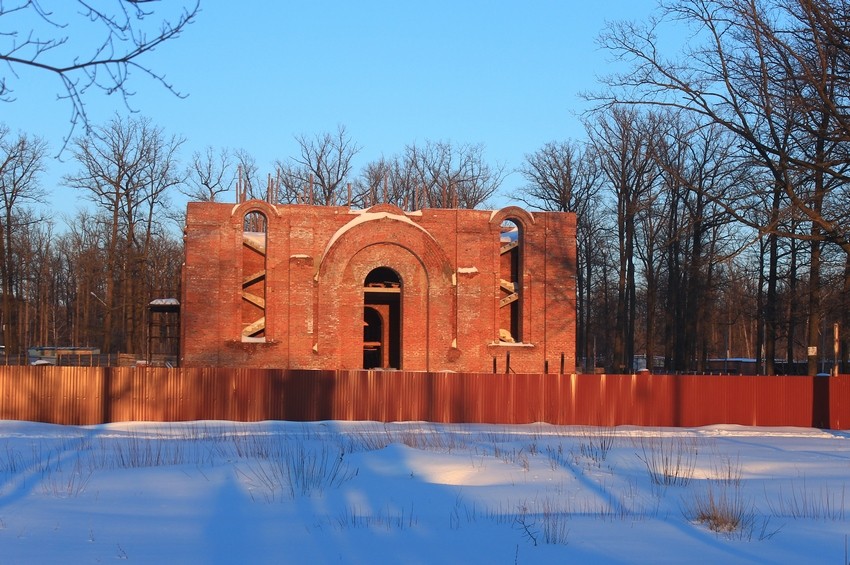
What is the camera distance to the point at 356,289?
35406mm

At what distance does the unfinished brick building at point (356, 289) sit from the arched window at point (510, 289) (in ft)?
0.41

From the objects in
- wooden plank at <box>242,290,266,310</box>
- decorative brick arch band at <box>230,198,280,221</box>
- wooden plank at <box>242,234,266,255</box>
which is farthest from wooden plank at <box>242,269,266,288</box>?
decorative brick arch band at <box>230,198,280,221</box>

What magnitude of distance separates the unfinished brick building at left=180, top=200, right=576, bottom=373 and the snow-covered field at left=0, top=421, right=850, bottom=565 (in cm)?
1441

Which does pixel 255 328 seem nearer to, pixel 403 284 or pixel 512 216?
pixel 403 284

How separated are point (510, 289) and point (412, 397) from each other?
34.5 feet

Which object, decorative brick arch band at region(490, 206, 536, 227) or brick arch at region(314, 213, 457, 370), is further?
decorative brick arch band at region(490, 206, 536, 227)

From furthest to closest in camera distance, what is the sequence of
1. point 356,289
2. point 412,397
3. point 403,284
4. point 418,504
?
point 403,284, point 356,289, point 412,397, point 418,504

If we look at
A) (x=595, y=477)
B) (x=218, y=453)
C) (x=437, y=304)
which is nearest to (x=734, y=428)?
(x=437, y=304)

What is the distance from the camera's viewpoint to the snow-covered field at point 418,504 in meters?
9.14

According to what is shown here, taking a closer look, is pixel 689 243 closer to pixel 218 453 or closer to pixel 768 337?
pixel 768 337

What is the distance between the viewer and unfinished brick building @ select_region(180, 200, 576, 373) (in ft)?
114

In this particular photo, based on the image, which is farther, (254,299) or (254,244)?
(254,244)

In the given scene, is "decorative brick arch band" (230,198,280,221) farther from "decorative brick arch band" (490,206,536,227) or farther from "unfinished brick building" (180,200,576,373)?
"decorative brick arch band" (490,206,536,227)

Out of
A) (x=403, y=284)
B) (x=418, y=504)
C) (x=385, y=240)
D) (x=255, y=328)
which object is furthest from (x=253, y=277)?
(x=418, y=504)
